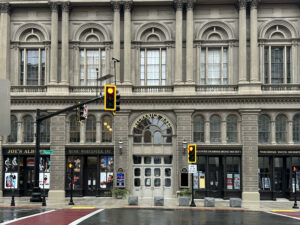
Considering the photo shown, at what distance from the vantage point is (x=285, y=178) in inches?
1516

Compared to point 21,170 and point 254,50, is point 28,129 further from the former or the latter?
point 254,50

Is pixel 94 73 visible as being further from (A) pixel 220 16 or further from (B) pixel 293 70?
(B) pixel 293 70

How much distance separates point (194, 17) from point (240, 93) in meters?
8.02

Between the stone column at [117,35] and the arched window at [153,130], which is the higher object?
the stone column at [117,35]

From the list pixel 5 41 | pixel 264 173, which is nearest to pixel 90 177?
pixel 5 41

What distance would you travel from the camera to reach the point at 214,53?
133ft

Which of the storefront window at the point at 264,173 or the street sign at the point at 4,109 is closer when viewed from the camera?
the street sign at the point at 4,109

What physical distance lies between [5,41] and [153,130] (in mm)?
15224

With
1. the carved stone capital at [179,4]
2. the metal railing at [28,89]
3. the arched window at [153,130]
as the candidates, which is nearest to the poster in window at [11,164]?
the metal railing at [28,89]

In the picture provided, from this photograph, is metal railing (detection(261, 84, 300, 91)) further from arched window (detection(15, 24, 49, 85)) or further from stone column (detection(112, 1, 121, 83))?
arched window (detection(15, 24, 49, 85))

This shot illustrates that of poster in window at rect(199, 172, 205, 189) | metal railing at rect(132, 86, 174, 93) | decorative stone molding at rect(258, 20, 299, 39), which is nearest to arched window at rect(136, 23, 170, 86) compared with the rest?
metal railing at rect(132, 86, 174, 93)

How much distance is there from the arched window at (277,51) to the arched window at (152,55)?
8684mm

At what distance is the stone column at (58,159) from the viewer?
3869cm

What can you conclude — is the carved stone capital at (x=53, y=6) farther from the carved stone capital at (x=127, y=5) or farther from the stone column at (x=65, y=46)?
the carved stone capital at (x=127, y=5)
